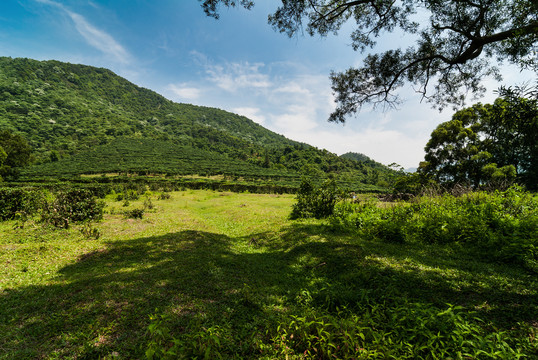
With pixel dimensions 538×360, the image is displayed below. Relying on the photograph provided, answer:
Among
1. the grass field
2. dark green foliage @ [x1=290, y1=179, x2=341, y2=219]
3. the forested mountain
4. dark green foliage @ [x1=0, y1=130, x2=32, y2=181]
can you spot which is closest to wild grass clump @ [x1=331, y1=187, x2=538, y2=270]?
the grass field

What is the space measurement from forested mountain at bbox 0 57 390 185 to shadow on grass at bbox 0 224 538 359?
76.1m

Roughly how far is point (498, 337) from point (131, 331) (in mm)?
4977

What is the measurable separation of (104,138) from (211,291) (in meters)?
159

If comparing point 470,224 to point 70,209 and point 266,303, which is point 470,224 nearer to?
point 266,303

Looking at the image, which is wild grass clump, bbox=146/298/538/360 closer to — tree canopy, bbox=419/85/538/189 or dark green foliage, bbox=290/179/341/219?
dark green foliage, bbox=290/179/341/219

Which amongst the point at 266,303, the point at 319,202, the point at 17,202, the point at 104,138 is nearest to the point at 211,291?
the point at 266,303

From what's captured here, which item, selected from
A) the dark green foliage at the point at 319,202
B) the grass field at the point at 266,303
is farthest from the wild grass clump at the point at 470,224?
the dark green foliage at the point at 319,202

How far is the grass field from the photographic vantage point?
2768 mm

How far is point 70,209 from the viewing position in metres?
10.9

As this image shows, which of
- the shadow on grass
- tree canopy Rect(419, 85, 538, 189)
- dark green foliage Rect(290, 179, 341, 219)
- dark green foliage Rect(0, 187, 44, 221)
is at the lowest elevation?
dark green foliage Rect(0, 187, 44, 221)

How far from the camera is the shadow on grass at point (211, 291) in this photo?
3.13 metres

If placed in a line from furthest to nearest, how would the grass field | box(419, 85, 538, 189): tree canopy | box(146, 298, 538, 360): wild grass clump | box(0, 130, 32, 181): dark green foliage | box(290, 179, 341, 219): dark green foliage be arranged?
box(0, 130, 32, 181): dark green foliage < box(419, 85, 538, 189): tree canopy < box(290, 179, 341, 219): dark green foliage < the grass field < box(146, 298, 538, 360): wild grass clump

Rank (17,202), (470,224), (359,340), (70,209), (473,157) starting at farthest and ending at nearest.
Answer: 1. (473,157)
2. (17,202)
3. (70,209)
4. (470,224)
5. (359,340)

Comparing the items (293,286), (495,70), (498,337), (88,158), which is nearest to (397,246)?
(293,286)
